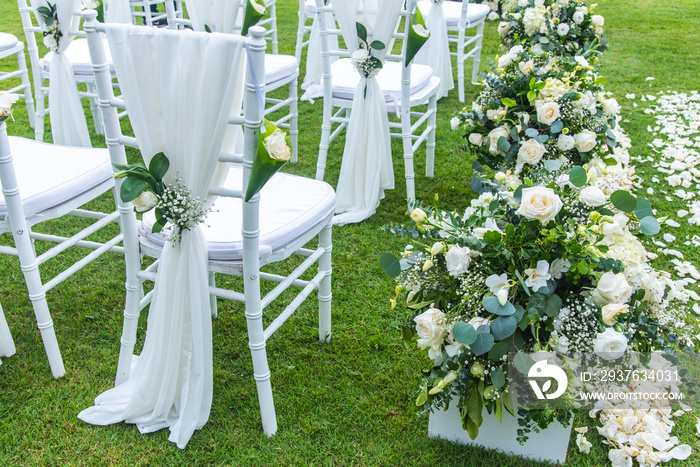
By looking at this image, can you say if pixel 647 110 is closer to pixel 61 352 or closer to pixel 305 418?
pixel 305 418

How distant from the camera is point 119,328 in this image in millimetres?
2234

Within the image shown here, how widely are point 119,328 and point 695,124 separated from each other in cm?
357

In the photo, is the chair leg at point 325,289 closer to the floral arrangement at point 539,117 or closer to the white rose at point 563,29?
the floral arrangement at point 539,117

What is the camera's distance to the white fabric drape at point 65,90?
301 centimetres

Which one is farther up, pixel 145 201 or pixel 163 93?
pixel 163 93

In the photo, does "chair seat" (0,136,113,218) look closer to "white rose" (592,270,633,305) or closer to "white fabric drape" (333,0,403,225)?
"white fabric drape" (333,0,403,225)

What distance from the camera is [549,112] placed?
2273 millimetres

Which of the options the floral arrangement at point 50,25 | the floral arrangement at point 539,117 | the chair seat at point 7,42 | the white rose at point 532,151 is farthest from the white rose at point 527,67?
the chair seat at point 7,42

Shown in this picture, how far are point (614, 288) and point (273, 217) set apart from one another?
93 cm

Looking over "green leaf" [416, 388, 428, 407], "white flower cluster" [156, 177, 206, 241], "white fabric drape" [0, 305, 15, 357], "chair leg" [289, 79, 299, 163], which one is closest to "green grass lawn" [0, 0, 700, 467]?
"white fabric drape" [0, 305, 15, 357]

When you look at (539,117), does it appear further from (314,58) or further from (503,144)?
(314,58)

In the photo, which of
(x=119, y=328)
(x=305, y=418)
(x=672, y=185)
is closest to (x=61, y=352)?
(x=119, y=328)

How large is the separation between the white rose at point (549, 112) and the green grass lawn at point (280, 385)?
82 centimetres

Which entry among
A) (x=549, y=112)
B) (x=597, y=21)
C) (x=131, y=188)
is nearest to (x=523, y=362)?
(x=131, y=188)
